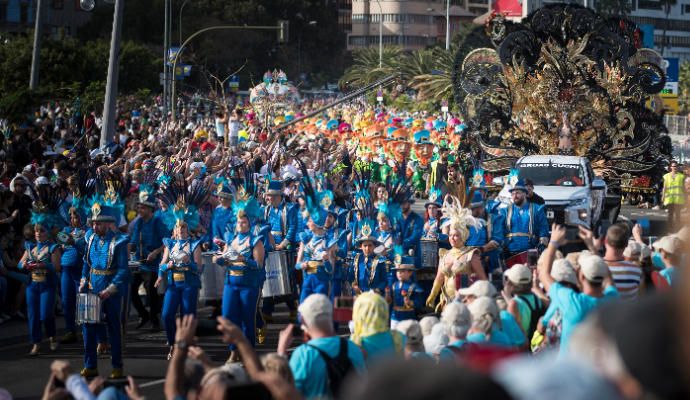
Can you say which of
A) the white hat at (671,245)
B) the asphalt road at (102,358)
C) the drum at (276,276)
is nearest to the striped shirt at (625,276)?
the white hat at (671,245)

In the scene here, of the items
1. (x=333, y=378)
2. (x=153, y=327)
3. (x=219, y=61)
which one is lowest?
(x=153, y=327)

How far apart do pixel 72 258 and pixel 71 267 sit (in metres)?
0.11

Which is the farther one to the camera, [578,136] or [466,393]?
[578,136]

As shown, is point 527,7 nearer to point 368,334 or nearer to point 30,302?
point 30,302

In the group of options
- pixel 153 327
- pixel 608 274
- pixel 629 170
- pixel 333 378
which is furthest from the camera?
pixel 629 170

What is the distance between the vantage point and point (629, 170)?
3422cm

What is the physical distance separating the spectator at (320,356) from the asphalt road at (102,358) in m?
4.76

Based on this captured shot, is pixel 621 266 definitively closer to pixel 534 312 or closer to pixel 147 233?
pixel 534 312

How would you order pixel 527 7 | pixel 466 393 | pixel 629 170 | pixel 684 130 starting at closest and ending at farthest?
pixel 466 393, pixel 629 170, pixel 684 130, pixel 527 7

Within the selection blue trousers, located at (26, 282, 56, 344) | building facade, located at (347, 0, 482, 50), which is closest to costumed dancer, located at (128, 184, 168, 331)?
blue trousers, located at (26, 282, 56, 344)

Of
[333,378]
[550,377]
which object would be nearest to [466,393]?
[550,377]

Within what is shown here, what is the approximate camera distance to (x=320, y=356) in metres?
6.45

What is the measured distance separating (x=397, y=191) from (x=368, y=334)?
7568 mm

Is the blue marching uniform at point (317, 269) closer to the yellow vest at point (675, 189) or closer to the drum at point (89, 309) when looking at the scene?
the drum at point (89, 309)
